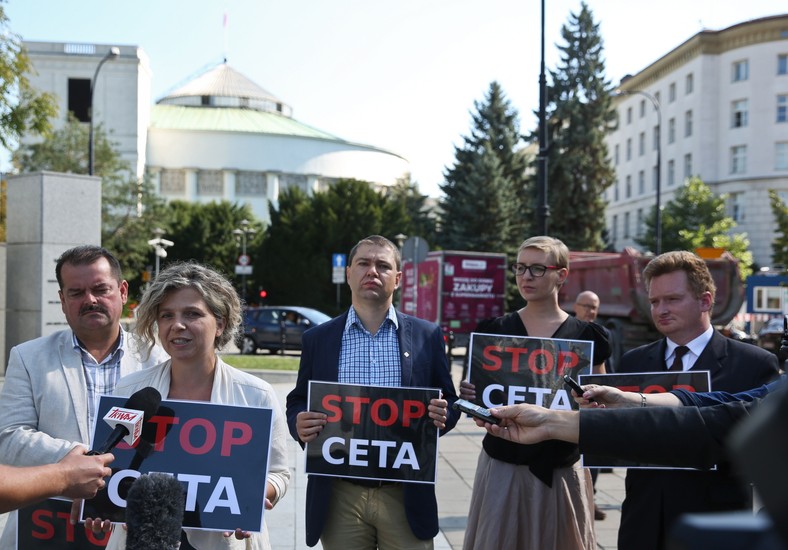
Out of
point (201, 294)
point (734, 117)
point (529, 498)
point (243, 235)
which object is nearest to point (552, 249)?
point (529, 498)

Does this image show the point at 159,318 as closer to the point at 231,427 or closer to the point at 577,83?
the point at 231,427

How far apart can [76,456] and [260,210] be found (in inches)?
3615

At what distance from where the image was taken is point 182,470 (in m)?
3.16

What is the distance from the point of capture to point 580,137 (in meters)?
49.1

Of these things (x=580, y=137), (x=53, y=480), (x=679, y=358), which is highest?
(x=580, y=137)

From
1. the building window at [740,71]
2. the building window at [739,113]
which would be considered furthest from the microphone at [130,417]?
the building window at [739,113]

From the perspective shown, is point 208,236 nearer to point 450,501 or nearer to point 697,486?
point 450,501

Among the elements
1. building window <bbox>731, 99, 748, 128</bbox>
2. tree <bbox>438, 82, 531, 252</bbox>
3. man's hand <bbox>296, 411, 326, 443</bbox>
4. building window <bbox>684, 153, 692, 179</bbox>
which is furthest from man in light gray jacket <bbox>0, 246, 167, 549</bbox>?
building window <bbox>684, 153, 692, 179</bbox>

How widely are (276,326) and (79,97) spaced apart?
57.0 meters

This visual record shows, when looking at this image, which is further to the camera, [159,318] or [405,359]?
[405,359]

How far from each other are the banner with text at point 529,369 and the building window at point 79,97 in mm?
78056

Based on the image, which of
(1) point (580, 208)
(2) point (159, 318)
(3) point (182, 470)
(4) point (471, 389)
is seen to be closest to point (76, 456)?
(3) point (182, 470)

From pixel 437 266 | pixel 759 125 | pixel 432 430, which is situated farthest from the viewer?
pixel 759 125

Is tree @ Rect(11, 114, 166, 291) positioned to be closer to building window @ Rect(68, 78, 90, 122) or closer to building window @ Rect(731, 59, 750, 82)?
building window @ Rect(68, 78, 90, 122)
